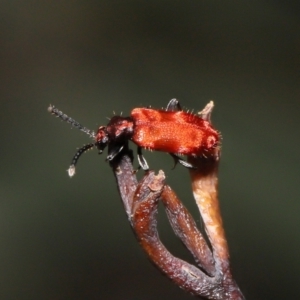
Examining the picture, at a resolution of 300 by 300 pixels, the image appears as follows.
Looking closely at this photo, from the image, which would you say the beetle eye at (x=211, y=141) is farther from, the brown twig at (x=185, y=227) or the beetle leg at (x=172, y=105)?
the beetle leg at (x=172, y=105)

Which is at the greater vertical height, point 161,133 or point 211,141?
point 161,133

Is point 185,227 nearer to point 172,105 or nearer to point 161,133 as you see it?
point 161,133

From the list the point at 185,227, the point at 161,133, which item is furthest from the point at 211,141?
the point at 185,227

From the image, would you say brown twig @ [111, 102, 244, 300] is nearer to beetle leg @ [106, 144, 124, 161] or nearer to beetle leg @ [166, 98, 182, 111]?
beetle leg @ [106, 144, 124, 161]

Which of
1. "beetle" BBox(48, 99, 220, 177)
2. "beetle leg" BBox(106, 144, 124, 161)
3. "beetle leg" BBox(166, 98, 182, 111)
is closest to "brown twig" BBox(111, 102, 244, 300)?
"beetle leg" BBox(106, 144, 124, 161)

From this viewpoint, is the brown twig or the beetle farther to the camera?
the beetle

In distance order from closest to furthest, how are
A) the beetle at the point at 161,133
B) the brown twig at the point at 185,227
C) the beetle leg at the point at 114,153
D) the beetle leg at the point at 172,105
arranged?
the brown twig at the point at 185,227 → the beetle leg at the point at 114,153 → the beetle at the point at 161,133 → the beetle leg at the point at 172,105

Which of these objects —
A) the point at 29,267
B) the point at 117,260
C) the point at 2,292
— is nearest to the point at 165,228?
the point at 117,260

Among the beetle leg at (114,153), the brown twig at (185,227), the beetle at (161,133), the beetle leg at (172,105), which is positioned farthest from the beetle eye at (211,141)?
the beetle leg at (172,105)

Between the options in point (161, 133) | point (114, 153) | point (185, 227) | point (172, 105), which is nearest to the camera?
point (185, 227)
